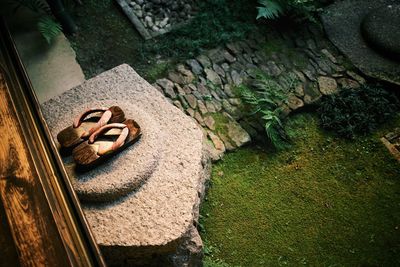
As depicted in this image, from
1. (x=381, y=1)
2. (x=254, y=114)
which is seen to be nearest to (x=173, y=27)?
(x=254, y=114)

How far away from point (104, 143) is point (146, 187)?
540mm

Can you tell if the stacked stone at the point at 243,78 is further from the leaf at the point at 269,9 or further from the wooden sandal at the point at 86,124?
the wooden sandal at the point at 86,124

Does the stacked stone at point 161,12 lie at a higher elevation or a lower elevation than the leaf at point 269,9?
lower

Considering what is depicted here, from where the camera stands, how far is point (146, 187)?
278cm

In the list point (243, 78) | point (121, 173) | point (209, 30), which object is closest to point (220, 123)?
point (243, 78)

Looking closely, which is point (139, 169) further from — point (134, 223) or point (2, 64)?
point (2, 64)

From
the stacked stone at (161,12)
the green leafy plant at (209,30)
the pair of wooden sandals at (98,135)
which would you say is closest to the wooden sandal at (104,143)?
the pair of wooden sandals at (98,135)

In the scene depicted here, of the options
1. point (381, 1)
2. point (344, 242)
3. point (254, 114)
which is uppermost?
point (381, 1)

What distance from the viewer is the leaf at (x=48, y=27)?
13.7 ft

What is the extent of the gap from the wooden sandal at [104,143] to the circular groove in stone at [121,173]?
9 cm

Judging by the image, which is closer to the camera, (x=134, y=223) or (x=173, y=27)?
(x=134, y=223)

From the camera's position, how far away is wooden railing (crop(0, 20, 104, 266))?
6.14 feet

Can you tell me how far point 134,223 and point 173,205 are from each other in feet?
1.19

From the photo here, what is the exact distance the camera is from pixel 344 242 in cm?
344
